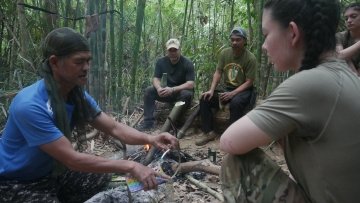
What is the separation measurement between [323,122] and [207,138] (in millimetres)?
3922

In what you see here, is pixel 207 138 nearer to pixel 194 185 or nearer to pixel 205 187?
pixel 194 185

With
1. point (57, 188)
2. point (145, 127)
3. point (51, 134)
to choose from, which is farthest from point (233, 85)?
point (51, 134)

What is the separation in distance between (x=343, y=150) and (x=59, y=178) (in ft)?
5.76

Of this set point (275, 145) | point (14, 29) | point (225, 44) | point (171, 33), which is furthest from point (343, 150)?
point (171, 33)

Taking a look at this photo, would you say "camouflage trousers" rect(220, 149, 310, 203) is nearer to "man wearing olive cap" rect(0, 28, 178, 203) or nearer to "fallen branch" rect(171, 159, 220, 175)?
"man wearing olive cap" rect(0, 28, 178, 203)

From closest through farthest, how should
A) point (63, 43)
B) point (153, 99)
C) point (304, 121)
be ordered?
point (304, 121), point (63, 43), point (153, 99)

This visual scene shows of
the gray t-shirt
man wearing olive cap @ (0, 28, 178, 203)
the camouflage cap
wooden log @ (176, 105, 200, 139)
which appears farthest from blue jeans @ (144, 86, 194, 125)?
the gray t-shirt

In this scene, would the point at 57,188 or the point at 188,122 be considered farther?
the point at 188,122

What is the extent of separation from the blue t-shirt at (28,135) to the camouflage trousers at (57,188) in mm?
53

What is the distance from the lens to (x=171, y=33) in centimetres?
820

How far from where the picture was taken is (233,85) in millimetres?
5516

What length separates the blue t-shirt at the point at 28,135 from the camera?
200 cm

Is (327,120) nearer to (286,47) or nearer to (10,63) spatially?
(286,47)

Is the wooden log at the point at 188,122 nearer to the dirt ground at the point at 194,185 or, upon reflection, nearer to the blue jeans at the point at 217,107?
the blue jeans at the point at 217,107
